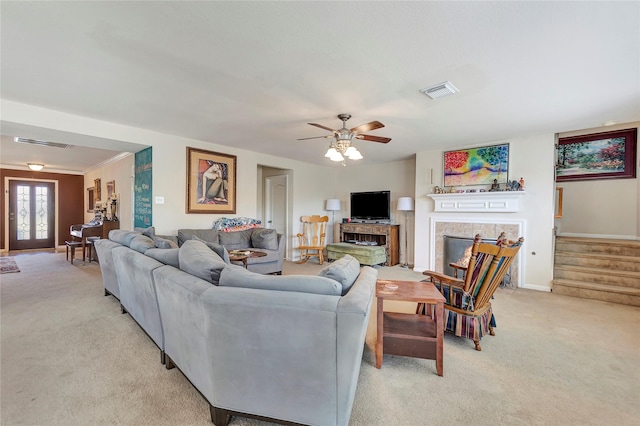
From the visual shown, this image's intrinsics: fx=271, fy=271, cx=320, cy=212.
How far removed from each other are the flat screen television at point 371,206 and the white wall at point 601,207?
330 cm

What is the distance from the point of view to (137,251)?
8.68 ft

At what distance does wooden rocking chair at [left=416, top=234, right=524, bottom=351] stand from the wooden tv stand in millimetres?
3343

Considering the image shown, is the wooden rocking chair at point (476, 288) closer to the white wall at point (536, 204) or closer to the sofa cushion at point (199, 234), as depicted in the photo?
the white wall at point (536, 204)

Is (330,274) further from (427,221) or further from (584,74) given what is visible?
(427,221)

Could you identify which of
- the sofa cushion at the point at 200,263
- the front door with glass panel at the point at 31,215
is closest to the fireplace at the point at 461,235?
the sofa cushion at the point at 200,263

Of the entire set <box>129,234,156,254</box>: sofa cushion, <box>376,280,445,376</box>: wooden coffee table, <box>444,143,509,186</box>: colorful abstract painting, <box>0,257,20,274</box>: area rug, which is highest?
<box>444,143,509,186</box>: colorful abstract painting

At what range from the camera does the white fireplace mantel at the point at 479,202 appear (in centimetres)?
435

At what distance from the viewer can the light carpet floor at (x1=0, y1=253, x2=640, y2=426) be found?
60.8 inches

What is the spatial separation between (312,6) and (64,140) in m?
4.14

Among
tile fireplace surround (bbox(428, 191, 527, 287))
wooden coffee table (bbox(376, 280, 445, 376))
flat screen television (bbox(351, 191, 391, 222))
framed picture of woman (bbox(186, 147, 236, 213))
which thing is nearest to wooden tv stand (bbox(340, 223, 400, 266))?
flat screen television (bbox(351, 191, 391, 222))

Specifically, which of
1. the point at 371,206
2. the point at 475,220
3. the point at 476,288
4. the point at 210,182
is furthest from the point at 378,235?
the point at 476,288

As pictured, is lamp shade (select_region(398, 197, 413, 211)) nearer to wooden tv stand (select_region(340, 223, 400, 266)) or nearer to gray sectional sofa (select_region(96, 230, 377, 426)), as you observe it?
wooden tv stand (select_region(340, 223, 400, 266))

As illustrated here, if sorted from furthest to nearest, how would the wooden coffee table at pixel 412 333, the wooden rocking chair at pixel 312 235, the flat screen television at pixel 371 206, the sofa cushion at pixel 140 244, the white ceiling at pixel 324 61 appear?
1. the wooden rocking chair at pixel 312 235
2. the flat screen television at pixel 371 206
3. the sofa cushion at pixel 140 244
4. the wooden coffee table at pixel 412 333
5. the white ceiling at pixel 324 61

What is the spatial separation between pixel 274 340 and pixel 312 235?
17.4 feet
